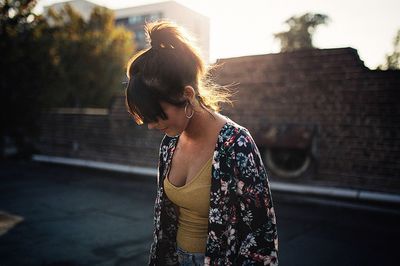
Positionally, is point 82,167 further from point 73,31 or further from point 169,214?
point 73,31

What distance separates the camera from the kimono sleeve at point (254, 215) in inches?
52.2

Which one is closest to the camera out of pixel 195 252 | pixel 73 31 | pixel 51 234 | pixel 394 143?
pixel 195 252

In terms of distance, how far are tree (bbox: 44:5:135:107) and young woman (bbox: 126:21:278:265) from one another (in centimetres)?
1909

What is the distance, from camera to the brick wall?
6246 mm

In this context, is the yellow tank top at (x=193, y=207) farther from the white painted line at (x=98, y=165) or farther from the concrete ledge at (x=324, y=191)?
the white painted line at (x=98, y=165)

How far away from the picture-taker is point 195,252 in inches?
62.2

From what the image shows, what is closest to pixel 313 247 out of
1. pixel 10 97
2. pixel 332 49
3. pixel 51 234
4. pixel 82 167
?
pixel 51 234

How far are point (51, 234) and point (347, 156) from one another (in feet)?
18.1

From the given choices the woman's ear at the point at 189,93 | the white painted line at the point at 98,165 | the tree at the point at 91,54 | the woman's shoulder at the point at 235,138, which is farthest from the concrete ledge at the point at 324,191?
the tree at the point at 91,54

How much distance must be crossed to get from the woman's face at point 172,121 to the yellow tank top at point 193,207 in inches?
9.2

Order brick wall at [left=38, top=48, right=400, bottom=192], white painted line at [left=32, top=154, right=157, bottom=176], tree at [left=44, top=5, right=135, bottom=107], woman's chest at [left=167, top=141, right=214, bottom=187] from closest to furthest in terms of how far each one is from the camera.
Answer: woman's chest at [left=167, top=141, right=214, bottom=187], brick wall at [left=38, top=48, right=400, bottom=192], white painted line at [left=32, top=154, right=157, bottom=176], tree at [left=44, top=5, right=135, bottom=107]

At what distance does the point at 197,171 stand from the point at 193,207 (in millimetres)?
171

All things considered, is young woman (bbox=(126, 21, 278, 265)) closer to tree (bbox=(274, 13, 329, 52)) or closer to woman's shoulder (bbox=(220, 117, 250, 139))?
woman's shoulder (bbox=(220, 117, 250, 139))

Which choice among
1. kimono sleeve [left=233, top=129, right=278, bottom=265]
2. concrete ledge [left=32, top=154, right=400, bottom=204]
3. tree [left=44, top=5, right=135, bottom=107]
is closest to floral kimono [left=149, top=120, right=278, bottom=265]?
kimono sleeve [left=233, top=129, right=278, bottom=265]
